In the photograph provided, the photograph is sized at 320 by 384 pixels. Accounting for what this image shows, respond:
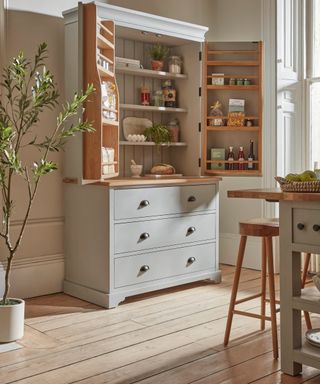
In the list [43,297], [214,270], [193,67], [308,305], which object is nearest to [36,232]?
[43,297]

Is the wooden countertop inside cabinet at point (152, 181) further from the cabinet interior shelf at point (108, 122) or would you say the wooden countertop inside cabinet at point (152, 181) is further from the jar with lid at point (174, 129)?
the jar with lid at point (174, 129)

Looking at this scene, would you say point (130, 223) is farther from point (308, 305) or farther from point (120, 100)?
point (308, 305)

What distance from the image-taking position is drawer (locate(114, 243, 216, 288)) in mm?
3998

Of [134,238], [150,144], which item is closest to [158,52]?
[150,144]

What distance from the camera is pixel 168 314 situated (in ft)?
12.3

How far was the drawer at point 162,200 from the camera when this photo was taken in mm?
3961

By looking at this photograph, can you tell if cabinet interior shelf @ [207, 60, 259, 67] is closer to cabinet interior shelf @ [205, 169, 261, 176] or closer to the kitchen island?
cabinet interior shelf @ [205, 169, 261, 176]

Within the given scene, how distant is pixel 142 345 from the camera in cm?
314

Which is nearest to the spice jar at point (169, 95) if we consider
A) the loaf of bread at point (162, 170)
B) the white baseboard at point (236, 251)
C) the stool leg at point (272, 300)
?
the loaf of bread at point (162, 170)

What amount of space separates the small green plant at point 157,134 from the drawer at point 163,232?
756mm

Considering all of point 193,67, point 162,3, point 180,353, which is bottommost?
point 180,353

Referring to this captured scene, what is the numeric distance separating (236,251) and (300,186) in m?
2.78

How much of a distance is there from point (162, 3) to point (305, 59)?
1421mm

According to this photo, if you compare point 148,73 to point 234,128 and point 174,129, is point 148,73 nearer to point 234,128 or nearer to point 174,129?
point 174,129
